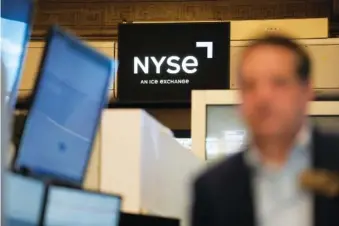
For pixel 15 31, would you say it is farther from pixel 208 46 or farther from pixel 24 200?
pixel 208 46

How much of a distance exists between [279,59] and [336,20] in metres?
6.46

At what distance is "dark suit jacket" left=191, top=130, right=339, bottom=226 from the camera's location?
75cm

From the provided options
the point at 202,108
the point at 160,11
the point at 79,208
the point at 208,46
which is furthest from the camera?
the point at 160,11

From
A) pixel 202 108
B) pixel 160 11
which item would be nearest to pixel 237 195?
pixel 202 108

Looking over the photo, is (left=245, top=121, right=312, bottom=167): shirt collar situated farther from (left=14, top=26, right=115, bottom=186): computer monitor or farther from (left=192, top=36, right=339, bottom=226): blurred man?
(left=14, top=26, right=115, bottom=186): computer monitor

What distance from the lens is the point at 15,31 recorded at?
1.41 metres

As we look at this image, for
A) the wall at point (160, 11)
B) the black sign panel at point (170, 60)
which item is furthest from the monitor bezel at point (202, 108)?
the wall at point (160, 11)

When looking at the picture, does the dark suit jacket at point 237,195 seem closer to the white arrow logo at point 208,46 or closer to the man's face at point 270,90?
the man's face at point 270,90

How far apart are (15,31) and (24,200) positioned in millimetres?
354

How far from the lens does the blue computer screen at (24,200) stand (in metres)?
1.17

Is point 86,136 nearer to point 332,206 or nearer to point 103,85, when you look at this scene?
point 103,85

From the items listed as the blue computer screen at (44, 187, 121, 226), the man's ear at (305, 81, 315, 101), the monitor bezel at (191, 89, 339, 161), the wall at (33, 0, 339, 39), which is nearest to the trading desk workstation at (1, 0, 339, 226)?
the blue computer screen at (44, 187, 121, 226)

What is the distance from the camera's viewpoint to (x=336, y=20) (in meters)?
7.01

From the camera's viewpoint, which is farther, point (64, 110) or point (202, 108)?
point (202, 108)
